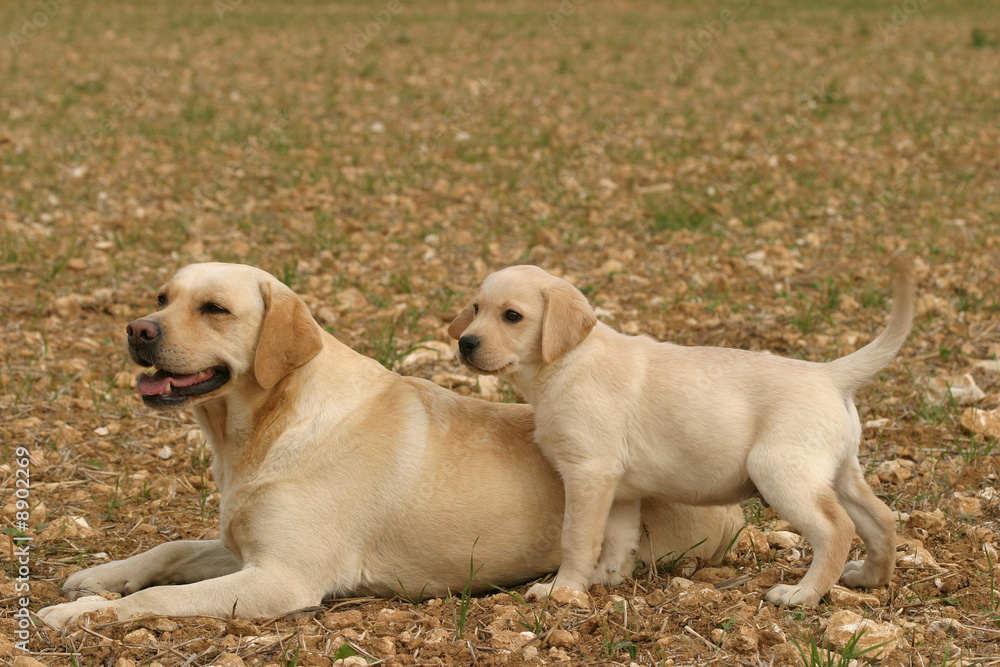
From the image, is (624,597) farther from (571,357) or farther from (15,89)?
(15,89)

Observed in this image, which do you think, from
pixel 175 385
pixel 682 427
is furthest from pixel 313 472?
pixel 682 427

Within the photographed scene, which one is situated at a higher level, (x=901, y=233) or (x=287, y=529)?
(x=901, y=233)

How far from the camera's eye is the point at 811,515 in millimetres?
3412

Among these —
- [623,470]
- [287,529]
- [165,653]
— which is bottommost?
[165,653]

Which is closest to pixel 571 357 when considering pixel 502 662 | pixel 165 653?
pixel 502 662

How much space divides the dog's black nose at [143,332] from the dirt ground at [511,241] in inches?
38.2

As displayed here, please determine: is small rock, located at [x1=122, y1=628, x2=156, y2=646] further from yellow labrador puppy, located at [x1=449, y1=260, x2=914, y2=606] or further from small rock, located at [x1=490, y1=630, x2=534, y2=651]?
yellow labrador puppy, located at [x1=449, y1=260, x2=914, y2=606]

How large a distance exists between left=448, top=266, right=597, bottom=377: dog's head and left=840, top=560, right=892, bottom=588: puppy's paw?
1.33 m

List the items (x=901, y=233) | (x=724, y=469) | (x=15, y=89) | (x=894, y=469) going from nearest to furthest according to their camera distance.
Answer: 1. (x=724, y=469)
2. (x=894, y=469)
3. (x=901, y=233)
4. (x=15, y=89)

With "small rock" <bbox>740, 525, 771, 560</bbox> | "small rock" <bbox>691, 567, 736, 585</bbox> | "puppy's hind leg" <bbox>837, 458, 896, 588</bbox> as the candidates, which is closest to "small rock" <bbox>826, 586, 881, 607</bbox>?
"puppy's hind leg" <bbox>837, 458, 896, 588</bbox>

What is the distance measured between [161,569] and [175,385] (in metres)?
0.78

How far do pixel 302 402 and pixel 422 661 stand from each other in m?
1.11

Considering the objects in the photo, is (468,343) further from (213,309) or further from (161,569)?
(161,569)

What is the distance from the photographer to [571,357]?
12.7 ft
